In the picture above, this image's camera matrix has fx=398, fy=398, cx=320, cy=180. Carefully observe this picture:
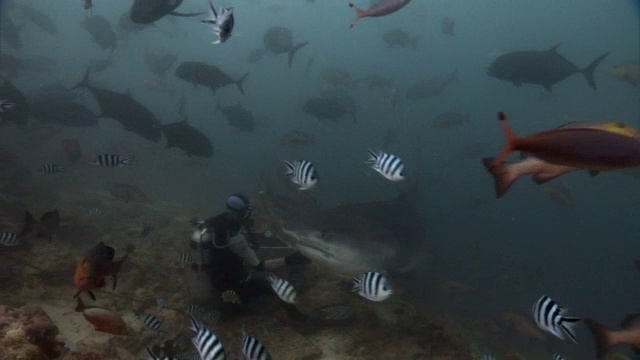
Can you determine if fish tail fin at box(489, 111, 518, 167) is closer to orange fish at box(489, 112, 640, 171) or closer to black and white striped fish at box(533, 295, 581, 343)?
orange fish at box(489, 112, 640, 171)

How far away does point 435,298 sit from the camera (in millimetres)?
14555

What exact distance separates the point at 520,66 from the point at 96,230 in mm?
13343

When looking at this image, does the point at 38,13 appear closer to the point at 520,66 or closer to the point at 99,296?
the point at 99,296

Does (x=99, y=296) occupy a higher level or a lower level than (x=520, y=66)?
lower

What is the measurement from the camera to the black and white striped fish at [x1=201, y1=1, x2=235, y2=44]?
4047mm

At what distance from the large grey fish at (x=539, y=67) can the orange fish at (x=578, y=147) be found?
11339mm

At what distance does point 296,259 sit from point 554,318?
4948 mm

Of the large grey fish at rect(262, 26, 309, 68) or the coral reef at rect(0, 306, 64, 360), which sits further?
the large grey fish at rect(262, 26, 309, 68)

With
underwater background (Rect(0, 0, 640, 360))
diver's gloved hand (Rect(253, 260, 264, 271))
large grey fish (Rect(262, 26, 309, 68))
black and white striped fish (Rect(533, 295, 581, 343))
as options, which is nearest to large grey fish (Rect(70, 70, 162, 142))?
underwater background (Rect(0, 0, 640, 360))

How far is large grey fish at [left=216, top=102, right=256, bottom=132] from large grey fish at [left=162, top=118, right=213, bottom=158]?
6.25 m

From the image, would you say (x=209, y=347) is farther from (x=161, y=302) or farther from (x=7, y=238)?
(x=7, y=238)

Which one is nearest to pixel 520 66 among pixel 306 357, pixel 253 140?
pixel 306 357

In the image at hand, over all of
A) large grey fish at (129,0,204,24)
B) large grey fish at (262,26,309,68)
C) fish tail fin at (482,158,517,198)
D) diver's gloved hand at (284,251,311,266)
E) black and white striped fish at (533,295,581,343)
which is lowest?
diver's gloved hand at (284,251,311,266)

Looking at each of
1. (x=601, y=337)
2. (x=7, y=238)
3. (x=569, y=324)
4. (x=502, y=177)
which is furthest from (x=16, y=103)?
(x=601, y=337)
